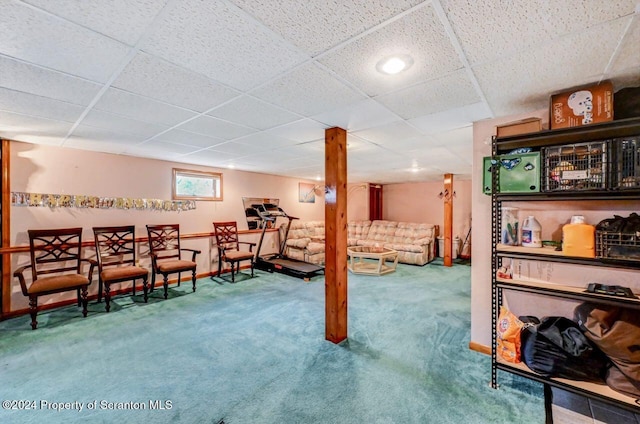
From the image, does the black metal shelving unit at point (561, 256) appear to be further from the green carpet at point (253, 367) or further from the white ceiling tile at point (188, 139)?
the white ceiling tile at point (188, 139)

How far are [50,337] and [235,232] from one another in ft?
10.2

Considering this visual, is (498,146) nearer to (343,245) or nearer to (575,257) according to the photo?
(575,257)

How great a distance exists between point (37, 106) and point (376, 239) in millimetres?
6997

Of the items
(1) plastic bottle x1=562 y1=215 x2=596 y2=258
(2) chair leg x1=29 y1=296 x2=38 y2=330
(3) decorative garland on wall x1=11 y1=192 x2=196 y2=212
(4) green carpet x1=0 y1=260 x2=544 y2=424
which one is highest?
(3) decorative garland on wall x1=11 y1=192 x2=196 y2=212

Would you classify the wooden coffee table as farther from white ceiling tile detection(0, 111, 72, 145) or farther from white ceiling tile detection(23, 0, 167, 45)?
white ceiling tile detection(23, 0, 167, 45)

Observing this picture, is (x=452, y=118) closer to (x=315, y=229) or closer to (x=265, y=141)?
(x=265, y=141)

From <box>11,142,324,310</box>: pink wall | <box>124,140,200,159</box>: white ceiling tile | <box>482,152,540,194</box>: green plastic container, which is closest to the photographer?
<box>482,152,540,194</box>: green plastic container

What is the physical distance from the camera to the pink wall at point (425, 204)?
7.53 m

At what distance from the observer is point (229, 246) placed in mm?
5652

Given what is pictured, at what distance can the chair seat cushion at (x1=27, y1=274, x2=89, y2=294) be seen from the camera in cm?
304

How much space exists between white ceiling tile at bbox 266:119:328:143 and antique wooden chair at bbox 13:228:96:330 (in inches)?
119

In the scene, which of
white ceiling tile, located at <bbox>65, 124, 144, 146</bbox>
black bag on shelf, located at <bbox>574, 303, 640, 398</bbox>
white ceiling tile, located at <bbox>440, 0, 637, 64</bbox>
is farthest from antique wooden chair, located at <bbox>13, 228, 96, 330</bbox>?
black bag on shelf, located at <bbox>574, 303, 640, 398</bbox>

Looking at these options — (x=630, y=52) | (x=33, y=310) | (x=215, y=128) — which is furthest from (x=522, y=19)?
(x=33, y=310)

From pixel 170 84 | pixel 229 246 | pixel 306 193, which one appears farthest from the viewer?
pixel 306 193
